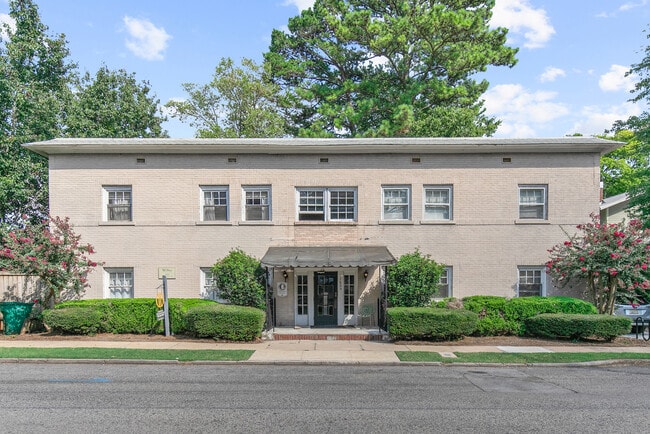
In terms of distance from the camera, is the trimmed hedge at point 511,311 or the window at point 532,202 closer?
the trimmed hedge at point 511,311

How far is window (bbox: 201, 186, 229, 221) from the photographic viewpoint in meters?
17.7

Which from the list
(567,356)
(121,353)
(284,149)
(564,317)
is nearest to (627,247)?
(564,317)

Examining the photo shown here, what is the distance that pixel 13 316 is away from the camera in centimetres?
1555

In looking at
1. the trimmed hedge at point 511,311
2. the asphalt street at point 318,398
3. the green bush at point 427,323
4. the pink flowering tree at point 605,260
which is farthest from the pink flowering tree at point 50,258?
the pink flowering tree at point 605,260

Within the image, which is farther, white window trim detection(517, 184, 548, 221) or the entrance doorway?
white window trim detection(517, 184, 548, 221)

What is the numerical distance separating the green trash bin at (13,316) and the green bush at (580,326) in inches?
687

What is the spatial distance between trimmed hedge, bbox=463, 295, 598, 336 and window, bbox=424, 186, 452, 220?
12.0 feet

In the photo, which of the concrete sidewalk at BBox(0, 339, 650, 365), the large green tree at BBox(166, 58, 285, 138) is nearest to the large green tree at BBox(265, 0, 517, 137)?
the large green tree at BBox(166, 58, 285, 138)

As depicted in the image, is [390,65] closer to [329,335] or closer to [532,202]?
[532,202]

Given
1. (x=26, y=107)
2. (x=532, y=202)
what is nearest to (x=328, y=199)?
(x=532, y=202)

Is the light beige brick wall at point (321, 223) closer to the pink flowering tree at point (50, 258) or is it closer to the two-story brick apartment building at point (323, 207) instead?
the two-story brick apartment building at point (323, 207)

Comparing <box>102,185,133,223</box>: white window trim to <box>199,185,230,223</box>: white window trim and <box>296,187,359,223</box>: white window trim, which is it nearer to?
<box>199,185,230,223</box>: white window trim

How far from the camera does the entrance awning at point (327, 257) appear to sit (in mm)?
15367

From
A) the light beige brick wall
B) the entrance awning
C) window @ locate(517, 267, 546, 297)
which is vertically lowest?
window @ locate(517, 267, 546, 297)
